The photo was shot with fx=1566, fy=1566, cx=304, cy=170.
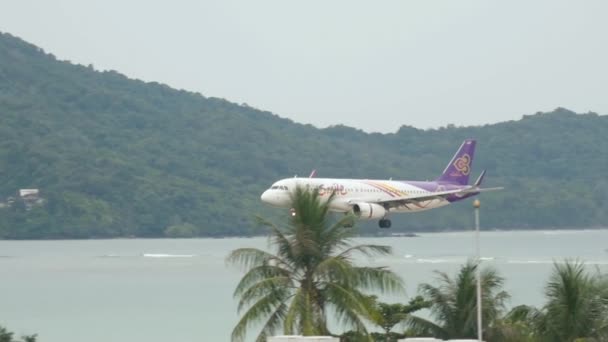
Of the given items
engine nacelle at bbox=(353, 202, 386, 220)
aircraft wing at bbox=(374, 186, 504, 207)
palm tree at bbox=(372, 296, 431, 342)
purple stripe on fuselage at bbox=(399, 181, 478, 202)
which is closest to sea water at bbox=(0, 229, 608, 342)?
aircraft wing at bbox=(374, 186, 504, 207)

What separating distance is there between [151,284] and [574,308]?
8830 centimetres

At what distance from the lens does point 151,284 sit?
422ft

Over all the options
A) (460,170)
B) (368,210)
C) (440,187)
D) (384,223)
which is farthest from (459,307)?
(460,170)

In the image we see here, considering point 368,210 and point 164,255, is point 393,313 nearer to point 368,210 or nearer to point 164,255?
point 368,210

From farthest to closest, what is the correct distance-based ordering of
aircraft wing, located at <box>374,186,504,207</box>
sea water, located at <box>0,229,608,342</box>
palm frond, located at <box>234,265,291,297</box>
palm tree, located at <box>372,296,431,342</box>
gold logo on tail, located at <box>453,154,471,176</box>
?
gold logo on tail, located at <box>453,154,471,176</box> < aircraft wing, located at <box>374,186,504,207</box> < sea water, located at <box>0,229,608,342</box> < palm tree, located at <box>372,296,431,342</box> < palm frond, located at <box>234,265,291,297</box>

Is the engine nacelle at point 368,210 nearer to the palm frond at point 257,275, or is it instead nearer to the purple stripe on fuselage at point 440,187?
the purple stripe on fuselage at point 440,187

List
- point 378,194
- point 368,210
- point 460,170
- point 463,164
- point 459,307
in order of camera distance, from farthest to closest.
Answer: point 463,164 < point 460,170 < point 378,194 < point 368,210 < point 459,307

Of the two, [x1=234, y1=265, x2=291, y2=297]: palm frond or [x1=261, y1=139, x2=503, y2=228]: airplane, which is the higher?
[x1=261, y1=139, x2=503, y2=228]: airplane

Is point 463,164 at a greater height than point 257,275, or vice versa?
point 463,164

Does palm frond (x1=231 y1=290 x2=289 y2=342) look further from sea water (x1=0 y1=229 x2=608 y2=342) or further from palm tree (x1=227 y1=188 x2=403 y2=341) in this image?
sea water (x1=0 y1=229 x2=608 y2=342)

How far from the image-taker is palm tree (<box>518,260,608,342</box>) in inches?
1678

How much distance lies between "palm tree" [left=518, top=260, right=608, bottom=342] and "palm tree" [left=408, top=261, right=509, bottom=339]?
229 centimetres

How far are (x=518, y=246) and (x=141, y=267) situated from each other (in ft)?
199

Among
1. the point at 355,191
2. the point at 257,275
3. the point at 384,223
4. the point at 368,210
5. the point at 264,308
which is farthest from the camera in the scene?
the point at 384,223
